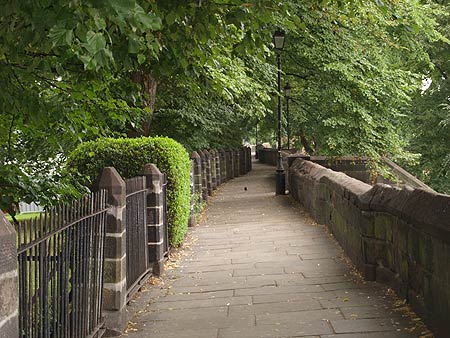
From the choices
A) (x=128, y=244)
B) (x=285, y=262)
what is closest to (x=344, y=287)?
(x=285, y=262)

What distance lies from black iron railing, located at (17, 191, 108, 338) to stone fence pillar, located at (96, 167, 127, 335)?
0.17 m

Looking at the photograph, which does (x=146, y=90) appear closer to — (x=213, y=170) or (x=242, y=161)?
(x=213, y=170)

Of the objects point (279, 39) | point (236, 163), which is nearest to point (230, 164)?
point (236, 163)

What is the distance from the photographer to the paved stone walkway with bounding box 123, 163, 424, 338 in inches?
210

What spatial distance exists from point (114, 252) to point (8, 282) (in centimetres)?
279

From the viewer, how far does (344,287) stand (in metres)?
6.73

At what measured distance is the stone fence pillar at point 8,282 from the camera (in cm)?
276

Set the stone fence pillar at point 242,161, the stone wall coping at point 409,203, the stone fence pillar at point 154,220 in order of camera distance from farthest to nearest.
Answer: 1. the stone fence pillar at point 242,161
2. the stone fence pillar at point 154,220
3. the stone wall coping at point 409,203

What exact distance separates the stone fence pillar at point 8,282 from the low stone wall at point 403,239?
307 centimetres

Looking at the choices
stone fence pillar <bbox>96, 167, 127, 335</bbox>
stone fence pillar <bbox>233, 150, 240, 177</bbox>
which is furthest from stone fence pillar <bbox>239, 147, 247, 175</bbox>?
stone fence pillar <bbox>96, 167, 127, 335</bbox>

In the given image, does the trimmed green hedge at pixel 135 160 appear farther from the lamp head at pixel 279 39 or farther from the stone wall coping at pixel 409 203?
the lamp head at pixel 279 39

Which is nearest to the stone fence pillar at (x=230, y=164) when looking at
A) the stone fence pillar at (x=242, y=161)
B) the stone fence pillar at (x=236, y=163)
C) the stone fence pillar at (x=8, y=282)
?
the stone fence pillar at (x=236, y=163)

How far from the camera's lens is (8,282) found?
9.36ft

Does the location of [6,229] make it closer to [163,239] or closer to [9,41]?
[9,41]
